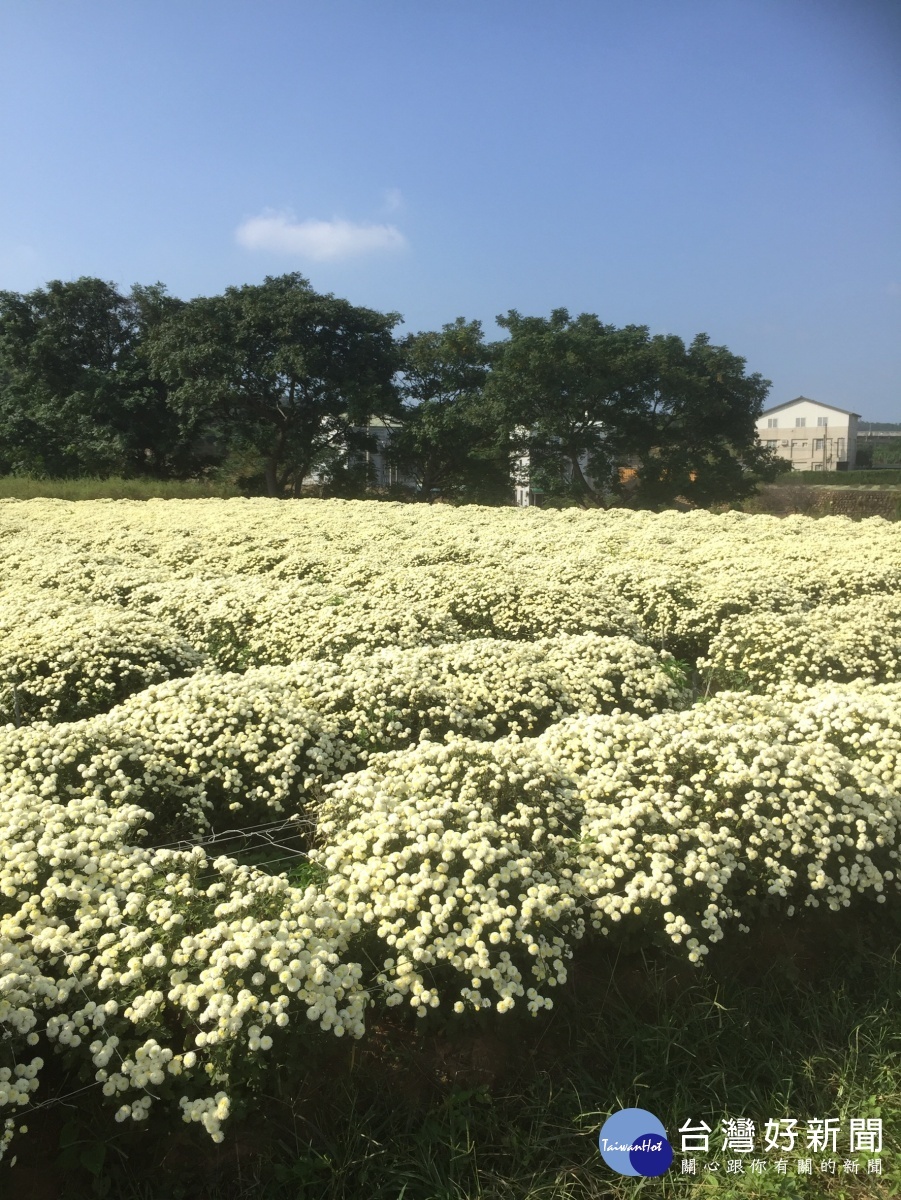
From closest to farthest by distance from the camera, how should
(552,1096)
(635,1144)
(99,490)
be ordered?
(635,1144) → (552,1096) → (99,490)

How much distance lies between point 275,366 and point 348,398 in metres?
2.78

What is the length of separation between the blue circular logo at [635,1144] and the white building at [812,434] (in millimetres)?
66692

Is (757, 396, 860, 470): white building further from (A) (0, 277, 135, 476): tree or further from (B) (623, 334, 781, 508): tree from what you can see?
(A) (0, 277, 135, 476): tree

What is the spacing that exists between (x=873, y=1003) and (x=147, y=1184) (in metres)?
2.80

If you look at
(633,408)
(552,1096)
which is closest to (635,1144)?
(552,1096)

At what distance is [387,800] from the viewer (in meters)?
3.64

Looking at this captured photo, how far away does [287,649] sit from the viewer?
6.78m

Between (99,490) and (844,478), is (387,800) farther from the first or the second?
(844,478)

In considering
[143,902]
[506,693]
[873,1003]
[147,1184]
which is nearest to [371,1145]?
[147,1184]

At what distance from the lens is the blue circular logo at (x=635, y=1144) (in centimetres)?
275

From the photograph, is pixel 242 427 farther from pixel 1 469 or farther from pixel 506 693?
pixel 506 693

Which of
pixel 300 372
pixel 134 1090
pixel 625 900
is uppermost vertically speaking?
A: pixel 300 372

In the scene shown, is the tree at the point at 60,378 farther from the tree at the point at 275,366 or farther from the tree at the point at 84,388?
the tree at the point at 275,366

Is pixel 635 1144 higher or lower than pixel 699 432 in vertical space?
lower
